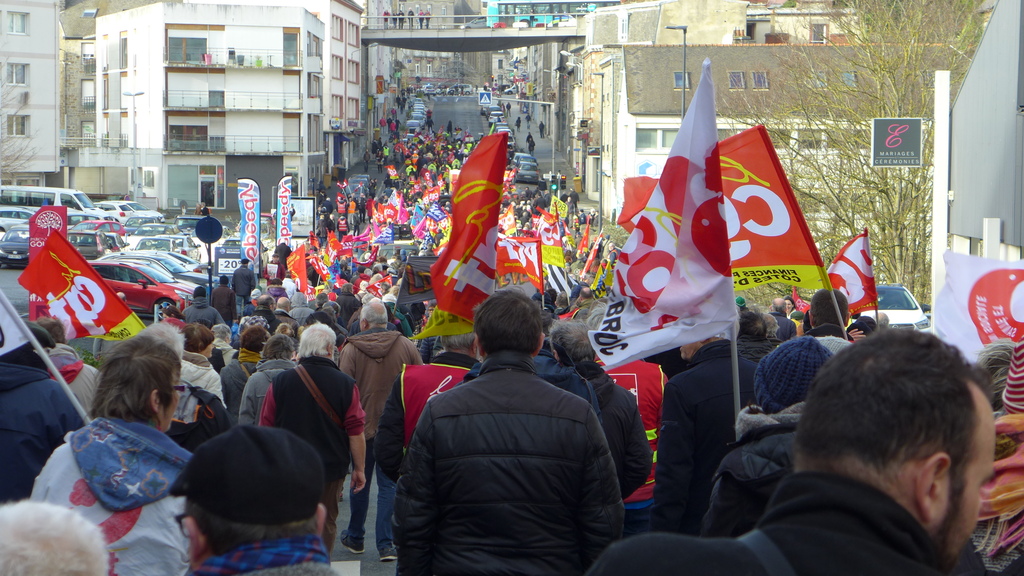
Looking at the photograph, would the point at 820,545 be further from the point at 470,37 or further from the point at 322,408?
the point at 470,37

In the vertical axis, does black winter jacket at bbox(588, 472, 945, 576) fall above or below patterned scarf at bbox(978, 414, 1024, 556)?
above

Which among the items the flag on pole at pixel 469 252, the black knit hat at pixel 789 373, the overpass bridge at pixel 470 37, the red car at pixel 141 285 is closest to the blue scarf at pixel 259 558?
the black knit hat at pixel 789 373

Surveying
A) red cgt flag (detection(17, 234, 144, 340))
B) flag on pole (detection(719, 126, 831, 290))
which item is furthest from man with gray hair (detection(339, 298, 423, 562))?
flag on pole (detection(719, 126, 831, 290))

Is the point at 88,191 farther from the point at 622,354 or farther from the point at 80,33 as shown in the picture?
the point at 622,354

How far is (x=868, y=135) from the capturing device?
2583 cm

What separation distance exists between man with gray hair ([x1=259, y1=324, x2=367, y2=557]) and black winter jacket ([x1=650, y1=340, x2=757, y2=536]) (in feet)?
7.15

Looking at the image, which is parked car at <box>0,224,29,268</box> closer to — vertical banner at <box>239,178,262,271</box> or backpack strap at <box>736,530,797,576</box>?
vertical banner at <box>239,178,262,271</box>

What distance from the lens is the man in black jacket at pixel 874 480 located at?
157cm

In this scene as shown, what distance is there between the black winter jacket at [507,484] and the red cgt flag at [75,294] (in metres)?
4.18

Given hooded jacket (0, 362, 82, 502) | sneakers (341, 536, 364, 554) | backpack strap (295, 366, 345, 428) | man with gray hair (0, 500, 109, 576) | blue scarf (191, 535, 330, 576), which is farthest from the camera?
sneakers (341, 536, 364, 554)

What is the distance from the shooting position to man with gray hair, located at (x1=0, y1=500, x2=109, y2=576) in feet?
7.77

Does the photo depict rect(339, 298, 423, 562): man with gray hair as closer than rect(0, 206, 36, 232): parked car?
Yes

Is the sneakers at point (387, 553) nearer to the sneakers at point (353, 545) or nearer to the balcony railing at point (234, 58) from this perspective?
the sneakers at point (353, 545)

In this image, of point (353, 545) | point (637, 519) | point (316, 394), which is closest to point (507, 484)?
point (637, 519)
